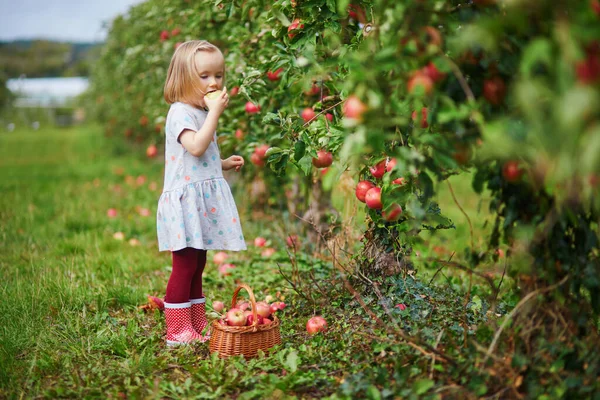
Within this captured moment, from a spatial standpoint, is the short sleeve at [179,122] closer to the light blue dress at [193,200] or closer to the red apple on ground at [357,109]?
the light blue dress at [193,200]

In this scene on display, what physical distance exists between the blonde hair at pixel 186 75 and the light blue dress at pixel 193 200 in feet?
0.18

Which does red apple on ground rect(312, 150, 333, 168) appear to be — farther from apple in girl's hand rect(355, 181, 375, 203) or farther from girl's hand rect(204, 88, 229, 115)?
girl's hand rect(204, 88, 229, 115)

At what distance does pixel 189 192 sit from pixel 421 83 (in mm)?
1389

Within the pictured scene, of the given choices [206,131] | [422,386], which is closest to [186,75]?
[206,131]

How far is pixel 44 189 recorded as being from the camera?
7191mm

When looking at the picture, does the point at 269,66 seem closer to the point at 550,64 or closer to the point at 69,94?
the point at 550,64

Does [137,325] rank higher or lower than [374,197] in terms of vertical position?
lower

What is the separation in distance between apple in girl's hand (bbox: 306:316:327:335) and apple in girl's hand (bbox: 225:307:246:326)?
0.30 metres

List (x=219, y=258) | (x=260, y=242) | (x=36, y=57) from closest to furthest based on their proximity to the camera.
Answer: (x=219, y=258) → (x=260, y=242) → (x=36, y=57)

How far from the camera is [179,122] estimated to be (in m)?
2.57

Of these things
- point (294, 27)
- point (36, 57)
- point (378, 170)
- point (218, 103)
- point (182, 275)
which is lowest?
point (182, 275)

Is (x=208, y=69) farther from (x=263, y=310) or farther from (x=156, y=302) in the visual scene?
(x=156, y=302)

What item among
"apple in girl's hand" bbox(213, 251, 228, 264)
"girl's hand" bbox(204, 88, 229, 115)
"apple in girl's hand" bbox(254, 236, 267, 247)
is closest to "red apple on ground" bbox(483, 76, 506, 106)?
"girl's hand" bbox(204, 88, 229, 115)

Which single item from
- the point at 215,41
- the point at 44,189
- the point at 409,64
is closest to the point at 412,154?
the point at 409,64
